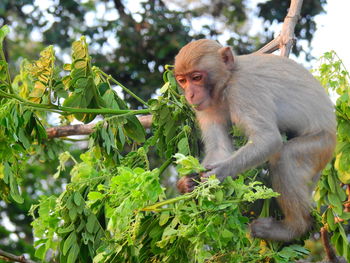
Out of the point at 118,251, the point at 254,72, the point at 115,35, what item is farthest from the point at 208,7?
the point at 118,251

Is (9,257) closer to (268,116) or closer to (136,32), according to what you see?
(268,116)

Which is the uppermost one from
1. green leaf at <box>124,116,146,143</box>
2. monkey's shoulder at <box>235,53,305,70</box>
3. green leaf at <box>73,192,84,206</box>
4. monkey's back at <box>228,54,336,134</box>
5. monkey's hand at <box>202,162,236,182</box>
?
monkey's shoulder at <box>235,53,305,70</box>

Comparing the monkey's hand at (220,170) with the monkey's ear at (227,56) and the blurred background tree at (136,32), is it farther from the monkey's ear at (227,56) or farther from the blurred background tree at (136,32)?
the blurred background tree at (136,32)

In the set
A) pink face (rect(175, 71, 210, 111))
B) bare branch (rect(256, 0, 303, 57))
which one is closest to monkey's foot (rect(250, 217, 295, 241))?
pink face (rect(175, 71, 210, 111))

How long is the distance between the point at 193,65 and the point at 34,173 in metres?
8.18

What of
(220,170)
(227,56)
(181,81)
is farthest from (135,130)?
(227,56)

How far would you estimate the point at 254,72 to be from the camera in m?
5.08

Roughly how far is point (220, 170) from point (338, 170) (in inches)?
57.9

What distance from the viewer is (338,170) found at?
5.36m

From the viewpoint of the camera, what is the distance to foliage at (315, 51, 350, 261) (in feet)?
16.8

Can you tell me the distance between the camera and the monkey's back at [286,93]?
195 inches

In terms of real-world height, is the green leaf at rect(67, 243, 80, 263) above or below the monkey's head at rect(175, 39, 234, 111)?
below

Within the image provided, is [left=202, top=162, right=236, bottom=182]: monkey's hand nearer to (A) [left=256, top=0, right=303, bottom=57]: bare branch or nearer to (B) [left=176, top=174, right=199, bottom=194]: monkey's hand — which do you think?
(B) [left=176, top=174, right=199, bottom=194]: monkey's hand

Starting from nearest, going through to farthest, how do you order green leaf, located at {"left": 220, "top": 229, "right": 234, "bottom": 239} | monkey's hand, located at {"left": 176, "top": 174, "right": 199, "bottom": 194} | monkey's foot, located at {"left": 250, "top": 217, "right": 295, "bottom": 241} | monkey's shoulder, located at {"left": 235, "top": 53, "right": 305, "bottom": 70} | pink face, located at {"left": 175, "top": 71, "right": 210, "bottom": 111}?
green leaf, located at {"left": 220, "top": 229, "right": 234, "bottom": 239}, monkey's hand, located at {"left": 176, "top": 174, "right": 199, "bottom": 194}, monkey's foot, located at {"left": 250, "top": 217, "right": 295, "bottom": 241}, pink face, located at {"left": 175, "top": 71, "right": 210, "bottom": 111}, monkey's shoulder, located at {"left": 235, "top": 53, "right": 305, "bottom": 70}
